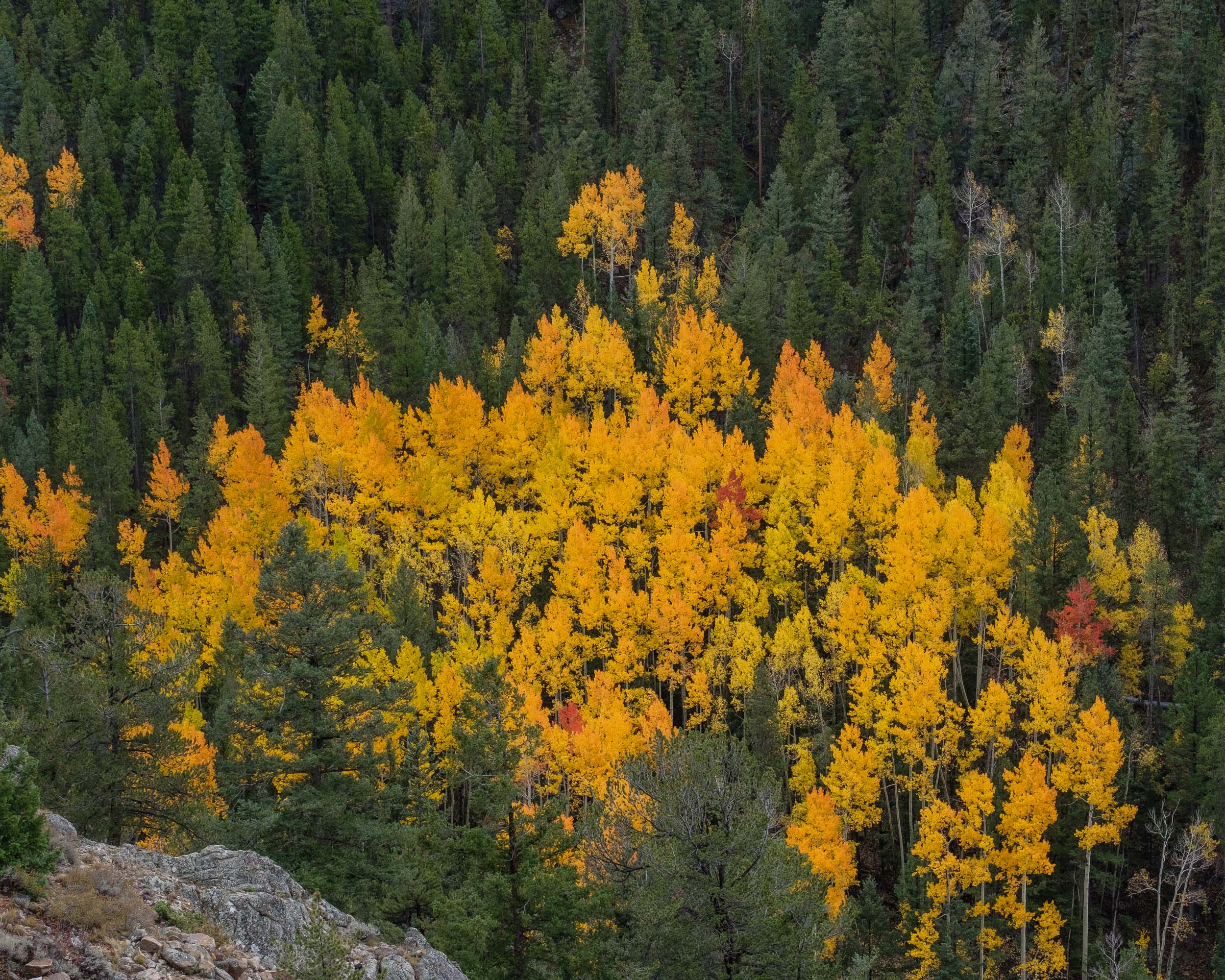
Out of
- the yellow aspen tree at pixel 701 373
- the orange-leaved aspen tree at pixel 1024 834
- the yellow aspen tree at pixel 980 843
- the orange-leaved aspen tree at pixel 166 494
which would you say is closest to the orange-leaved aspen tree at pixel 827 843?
the yellow aspen tree at pixel 980 843

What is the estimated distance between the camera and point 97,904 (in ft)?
54.5

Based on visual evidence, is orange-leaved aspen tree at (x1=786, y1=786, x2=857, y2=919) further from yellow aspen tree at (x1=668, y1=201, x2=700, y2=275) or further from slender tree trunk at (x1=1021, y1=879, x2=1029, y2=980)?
yellow aspen tree at (x1=668, y1=201, x2=700, y2=275)

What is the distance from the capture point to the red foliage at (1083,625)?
5291cm

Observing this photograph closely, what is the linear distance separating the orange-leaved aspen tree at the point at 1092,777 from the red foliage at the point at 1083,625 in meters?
4.64

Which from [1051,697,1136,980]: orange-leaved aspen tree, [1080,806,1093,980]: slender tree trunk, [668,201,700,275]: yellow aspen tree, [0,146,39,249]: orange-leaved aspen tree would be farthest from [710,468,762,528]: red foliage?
[0,146,39,249]: orange-leaved aspen tree

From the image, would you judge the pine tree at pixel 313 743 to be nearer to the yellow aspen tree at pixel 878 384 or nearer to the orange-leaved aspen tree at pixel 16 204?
the yellow aspen tree at pixel 878 384

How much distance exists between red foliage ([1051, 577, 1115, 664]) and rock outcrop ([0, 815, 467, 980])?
3703 cm

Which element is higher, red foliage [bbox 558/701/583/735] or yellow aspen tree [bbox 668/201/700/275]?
yellow aspen tree [bbox 668/201/700/275]

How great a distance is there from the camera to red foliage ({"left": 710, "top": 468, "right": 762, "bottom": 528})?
200 feet

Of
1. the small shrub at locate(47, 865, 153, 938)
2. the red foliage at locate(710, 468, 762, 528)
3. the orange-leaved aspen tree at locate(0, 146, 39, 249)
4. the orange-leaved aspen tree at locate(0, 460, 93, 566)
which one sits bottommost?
the small shrub at locate(47, 865, 153, 938)

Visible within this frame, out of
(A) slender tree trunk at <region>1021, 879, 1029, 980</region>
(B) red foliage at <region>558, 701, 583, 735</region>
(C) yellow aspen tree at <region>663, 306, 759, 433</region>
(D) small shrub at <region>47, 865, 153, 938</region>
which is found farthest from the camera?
(C) yellow aspen tree at <region>663, 306, 759, 433</region>

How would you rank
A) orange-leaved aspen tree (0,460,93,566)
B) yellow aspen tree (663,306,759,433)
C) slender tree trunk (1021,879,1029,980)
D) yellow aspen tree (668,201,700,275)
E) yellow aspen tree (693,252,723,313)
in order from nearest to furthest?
1. slender tree trunk (1021,879,1029,980)
2. yellow aspen tree (663,306,759,433)
3. orange-leaved aspen tree (0,460,93,566)
4. yellow aspen tree (693,252,723,313)
5. yellow aspen tree (668,201,700,275)

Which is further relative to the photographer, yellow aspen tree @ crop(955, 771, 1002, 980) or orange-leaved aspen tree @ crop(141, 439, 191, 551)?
orange-leaved aspen tree @ crop(141, 439, 191, 551)

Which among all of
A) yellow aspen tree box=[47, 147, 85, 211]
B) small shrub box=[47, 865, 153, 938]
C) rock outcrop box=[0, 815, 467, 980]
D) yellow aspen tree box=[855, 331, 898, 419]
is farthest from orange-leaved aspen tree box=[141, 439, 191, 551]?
small shrub box=[47, 865, 153, 938]
